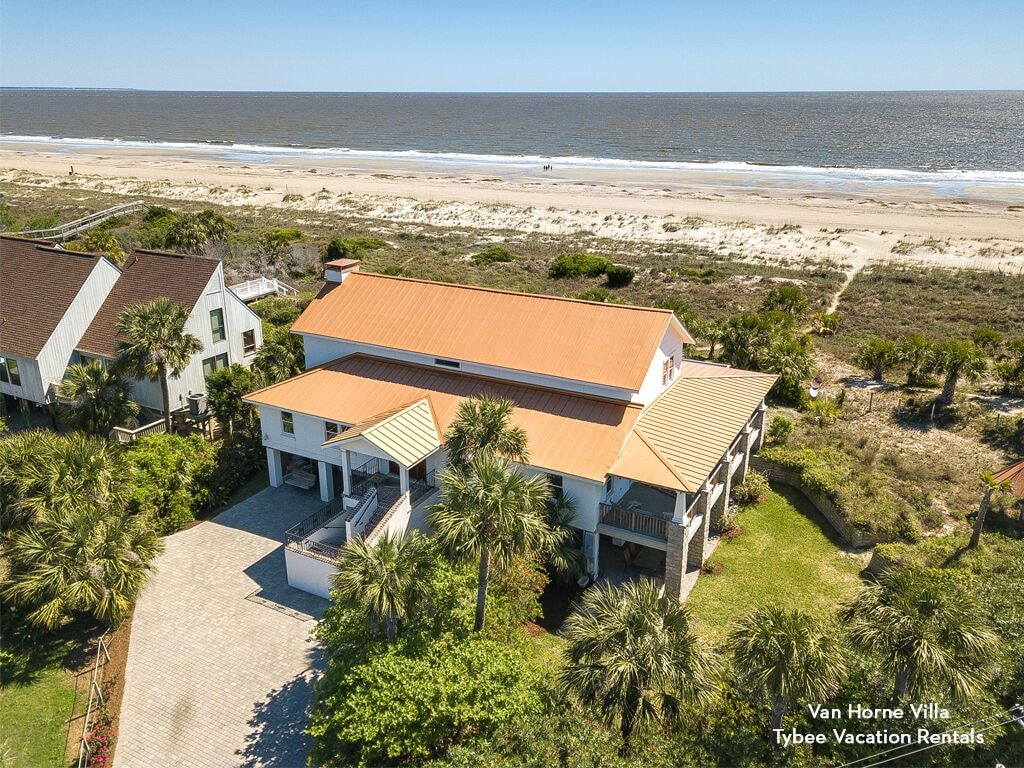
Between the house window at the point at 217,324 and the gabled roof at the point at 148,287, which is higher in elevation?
the gabled roof at the point at 148,287

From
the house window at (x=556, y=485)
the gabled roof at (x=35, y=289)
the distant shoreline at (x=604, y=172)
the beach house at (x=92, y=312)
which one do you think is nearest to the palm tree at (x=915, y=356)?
the house window at (x=556, y=485)

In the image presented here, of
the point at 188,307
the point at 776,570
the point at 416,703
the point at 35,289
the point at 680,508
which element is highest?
the point at 35,289

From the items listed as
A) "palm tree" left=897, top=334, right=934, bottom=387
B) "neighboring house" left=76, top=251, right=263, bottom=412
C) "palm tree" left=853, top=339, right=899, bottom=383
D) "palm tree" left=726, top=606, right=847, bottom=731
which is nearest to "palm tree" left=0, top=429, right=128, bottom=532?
"neighboring house" left=76, top=251, right=263, bottom=412

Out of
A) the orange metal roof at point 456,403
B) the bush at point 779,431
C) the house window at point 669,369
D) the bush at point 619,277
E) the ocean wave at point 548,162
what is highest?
the ocean wave at point 548,162

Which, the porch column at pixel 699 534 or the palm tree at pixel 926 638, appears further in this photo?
the porch column at pixel 699 534

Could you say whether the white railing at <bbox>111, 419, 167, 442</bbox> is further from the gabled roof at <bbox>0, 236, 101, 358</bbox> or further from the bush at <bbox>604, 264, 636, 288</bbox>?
the bush at <bbox>604, 264, 636, 288</bbox>

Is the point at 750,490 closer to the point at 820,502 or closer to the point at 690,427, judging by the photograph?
the point at 820,502

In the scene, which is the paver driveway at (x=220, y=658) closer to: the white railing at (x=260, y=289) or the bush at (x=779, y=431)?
the bush at (x=779, y=431)

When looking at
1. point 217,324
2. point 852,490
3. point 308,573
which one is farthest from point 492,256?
point 308,573
